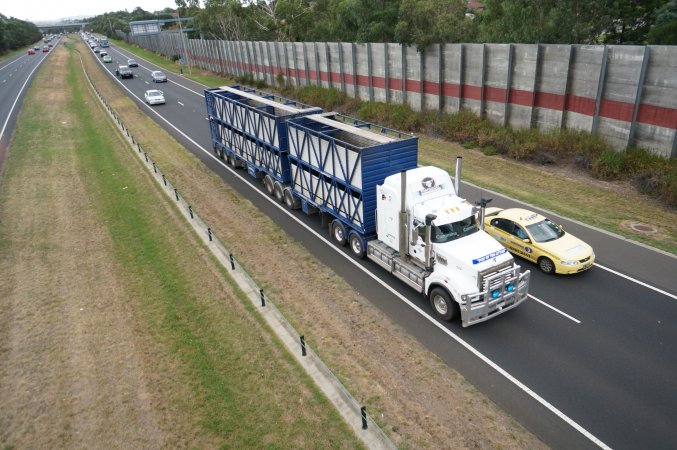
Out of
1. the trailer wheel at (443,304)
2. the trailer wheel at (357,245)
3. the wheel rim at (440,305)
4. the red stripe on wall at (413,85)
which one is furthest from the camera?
the red stripe on wall at (413,85)

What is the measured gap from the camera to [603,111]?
74.7 feet

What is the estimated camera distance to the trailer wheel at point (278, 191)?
21.5 m

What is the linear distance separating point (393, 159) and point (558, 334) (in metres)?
7.30

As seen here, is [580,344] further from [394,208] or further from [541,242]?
Result: [394,208]

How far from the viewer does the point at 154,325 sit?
1317 centimetres

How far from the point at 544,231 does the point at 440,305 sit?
17.6ft

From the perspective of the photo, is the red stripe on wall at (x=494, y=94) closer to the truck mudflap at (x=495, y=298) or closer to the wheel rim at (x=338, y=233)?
the wheel rim at (x=338, y=233)

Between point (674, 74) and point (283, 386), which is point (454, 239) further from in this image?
point (674, 74)

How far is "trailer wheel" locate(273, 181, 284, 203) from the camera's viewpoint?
70.6 ft

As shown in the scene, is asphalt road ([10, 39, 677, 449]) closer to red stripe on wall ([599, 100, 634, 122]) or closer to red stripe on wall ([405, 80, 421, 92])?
red stripe on wall ([599, 100, 634, 122])

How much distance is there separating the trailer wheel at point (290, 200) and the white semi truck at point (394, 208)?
5 centimetres

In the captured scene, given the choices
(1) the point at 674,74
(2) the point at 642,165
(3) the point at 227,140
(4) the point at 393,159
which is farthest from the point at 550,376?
(3) the point at 227,140

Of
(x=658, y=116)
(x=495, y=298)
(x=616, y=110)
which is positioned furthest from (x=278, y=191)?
(x=658, y=116)

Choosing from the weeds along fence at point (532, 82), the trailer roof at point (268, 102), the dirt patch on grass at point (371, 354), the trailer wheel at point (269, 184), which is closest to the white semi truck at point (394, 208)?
the trailer wheel at point (269, 184)
